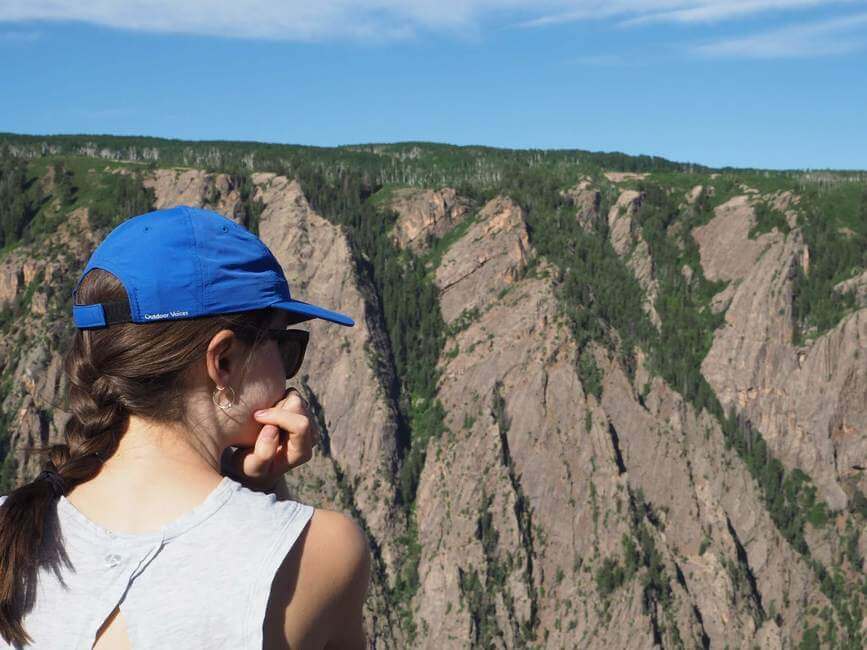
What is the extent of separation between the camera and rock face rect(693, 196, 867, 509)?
9519 centimetres

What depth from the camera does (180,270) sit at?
4.22m

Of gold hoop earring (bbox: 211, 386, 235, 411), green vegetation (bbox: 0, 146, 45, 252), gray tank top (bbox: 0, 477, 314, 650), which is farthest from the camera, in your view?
green vegetation (bbox: 0, 146, 45, 252)

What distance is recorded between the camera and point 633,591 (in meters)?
85.0

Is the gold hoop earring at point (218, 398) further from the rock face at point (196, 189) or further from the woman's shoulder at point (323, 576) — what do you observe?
the rock face at point (196, 189)

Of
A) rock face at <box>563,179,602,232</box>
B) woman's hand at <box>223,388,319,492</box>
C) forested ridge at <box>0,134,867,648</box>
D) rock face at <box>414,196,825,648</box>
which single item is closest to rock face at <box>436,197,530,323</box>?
rock face at <box>414,196,825,648</box>

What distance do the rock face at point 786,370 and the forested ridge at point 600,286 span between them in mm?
1276

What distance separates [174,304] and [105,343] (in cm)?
40

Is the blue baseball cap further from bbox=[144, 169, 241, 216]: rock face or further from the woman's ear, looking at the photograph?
bbox=[144, 169, 241, 216]: rock face

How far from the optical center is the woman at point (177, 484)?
383cm

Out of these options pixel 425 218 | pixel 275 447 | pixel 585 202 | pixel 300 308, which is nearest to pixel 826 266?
pixel 585 202

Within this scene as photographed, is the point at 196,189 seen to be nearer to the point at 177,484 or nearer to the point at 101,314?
the point at 101,314

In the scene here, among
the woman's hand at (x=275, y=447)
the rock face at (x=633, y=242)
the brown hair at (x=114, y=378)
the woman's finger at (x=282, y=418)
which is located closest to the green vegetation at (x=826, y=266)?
the rock face at (x=633, y=242)

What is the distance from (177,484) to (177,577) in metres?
0.48

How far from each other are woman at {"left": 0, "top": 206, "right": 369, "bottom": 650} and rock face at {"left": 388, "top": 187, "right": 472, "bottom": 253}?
99.9 m
